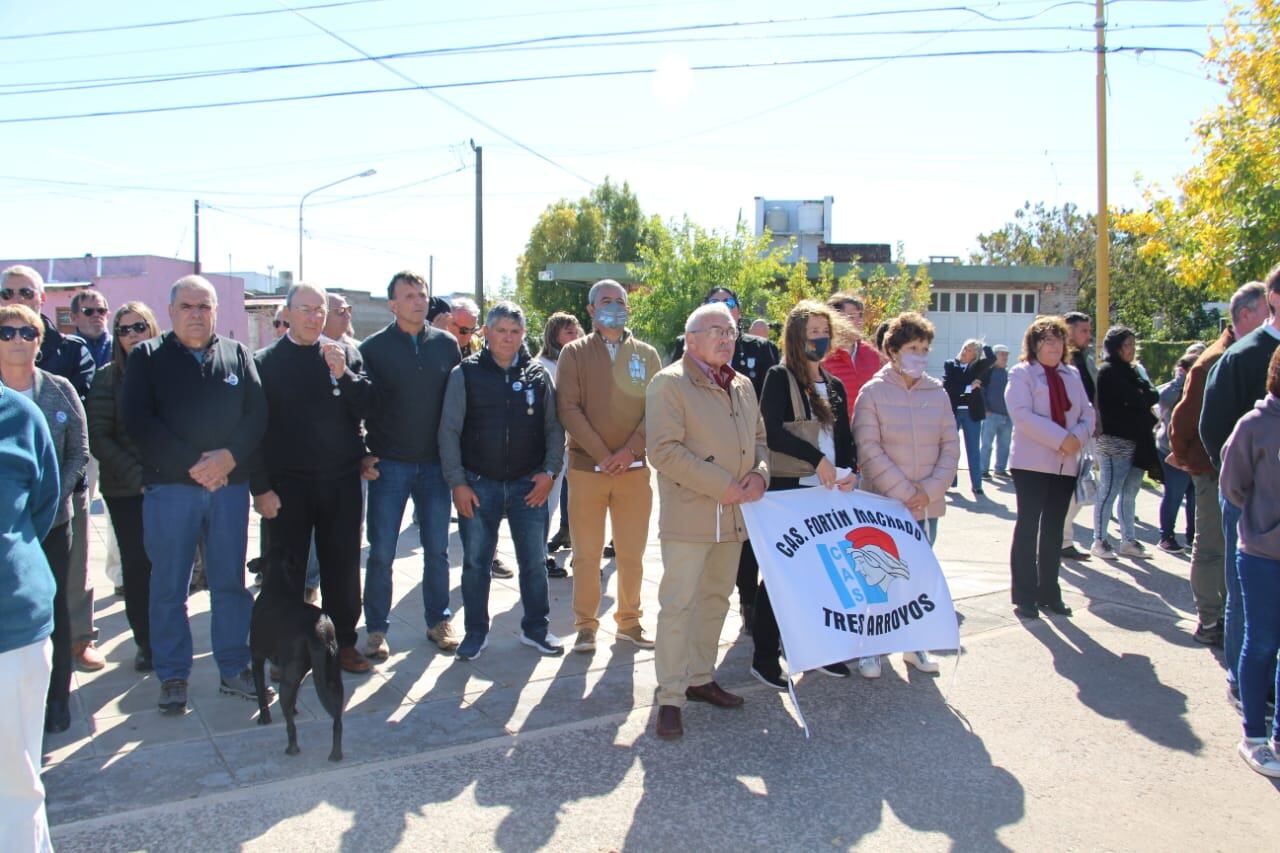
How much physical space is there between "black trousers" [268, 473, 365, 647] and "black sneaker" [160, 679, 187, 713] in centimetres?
85

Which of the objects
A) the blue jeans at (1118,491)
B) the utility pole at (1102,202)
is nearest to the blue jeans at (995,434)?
the blue jeans at (1118,491)

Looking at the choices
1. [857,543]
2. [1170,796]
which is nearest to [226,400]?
[857,543]

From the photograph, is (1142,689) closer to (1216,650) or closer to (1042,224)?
(1216,650)

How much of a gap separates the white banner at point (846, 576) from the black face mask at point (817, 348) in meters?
0.81

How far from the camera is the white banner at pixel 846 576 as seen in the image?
4.69 metres

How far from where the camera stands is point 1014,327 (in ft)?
108

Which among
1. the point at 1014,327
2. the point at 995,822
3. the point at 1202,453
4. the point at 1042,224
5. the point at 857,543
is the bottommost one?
the point at 995,822

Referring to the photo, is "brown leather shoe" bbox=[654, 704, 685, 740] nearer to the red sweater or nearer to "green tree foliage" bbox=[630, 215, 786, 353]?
the red sweater

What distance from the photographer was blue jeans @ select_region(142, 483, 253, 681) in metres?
4.69

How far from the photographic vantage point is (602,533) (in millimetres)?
5984

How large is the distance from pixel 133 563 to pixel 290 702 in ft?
5.94

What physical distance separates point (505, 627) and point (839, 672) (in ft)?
7.39

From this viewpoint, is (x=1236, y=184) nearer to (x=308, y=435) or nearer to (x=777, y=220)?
(x=308, y=435)

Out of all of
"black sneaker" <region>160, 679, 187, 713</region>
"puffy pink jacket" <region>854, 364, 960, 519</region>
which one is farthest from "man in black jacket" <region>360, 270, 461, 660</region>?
"puffy pink jacket" <region>854, 364, 960, 519</region>
